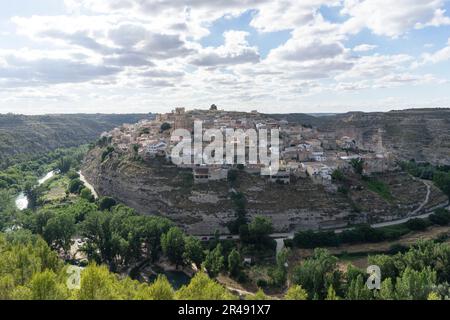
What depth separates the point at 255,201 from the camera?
41688 millimetres

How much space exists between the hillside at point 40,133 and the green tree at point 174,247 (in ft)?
189

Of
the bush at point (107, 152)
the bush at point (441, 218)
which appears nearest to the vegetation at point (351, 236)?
the bush at point (441, 218)

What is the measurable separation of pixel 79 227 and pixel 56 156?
2396 inches

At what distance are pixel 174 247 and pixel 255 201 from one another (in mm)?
12155

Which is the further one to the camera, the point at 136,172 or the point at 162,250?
the point at 136,172

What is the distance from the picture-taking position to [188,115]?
7369 centimetres

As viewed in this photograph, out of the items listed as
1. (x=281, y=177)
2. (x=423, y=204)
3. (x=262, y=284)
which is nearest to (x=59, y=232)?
(x=262, y=284)

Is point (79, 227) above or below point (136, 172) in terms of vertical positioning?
below

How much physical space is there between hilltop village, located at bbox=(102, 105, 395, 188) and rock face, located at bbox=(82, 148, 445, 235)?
1388 millimetres

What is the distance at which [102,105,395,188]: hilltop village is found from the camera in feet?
147

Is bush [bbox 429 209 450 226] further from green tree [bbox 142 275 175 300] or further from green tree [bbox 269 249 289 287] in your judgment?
green tree [bbox 142 275 175 300]
